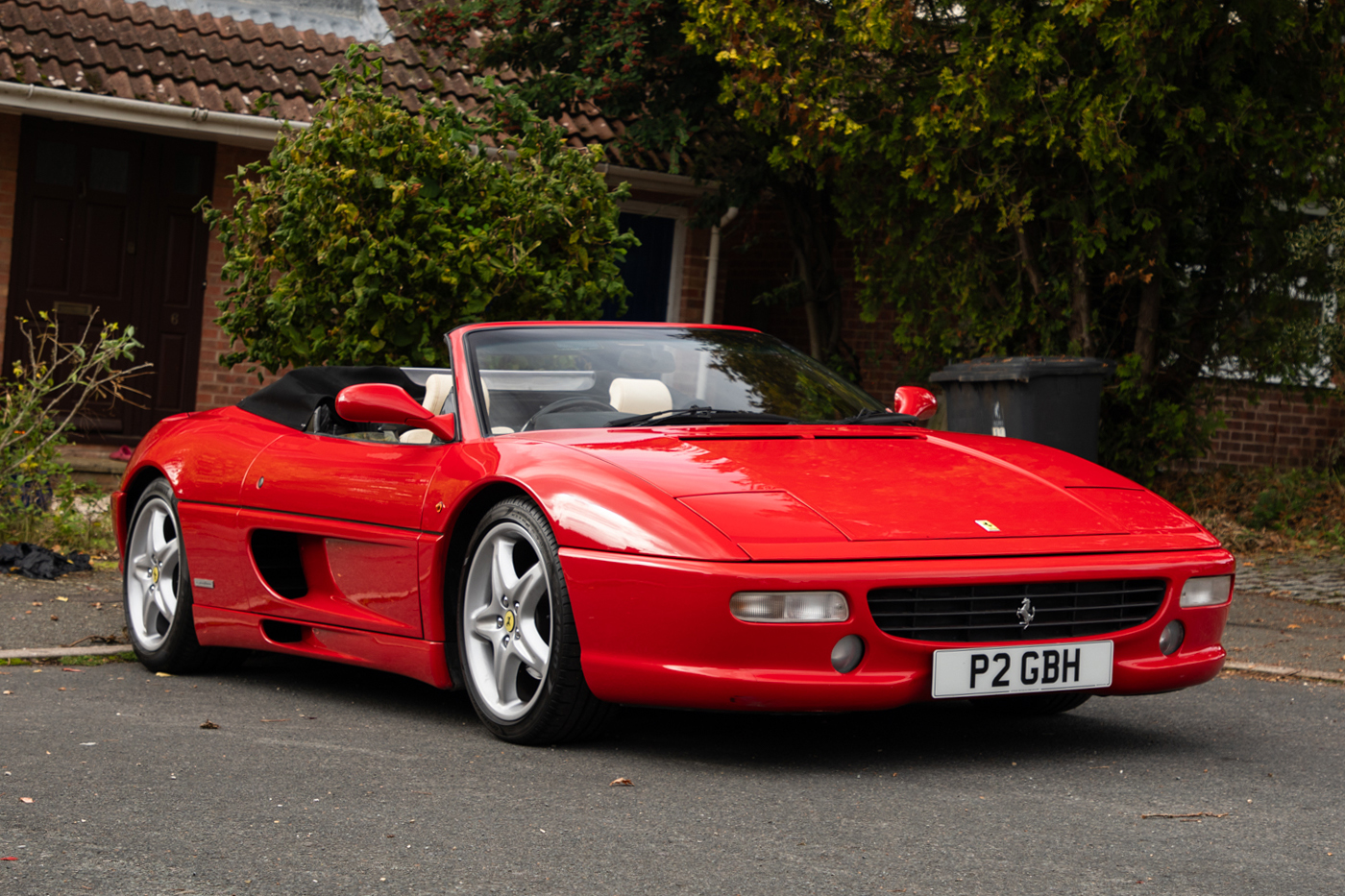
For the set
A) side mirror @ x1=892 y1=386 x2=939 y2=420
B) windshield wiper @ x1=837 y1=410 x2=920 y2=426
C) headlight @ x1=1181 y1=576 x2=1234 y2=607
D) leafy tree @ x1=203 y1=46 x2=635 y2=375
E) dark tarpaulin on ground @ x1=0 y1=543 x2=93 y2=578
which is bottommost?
dark tarpaulin on ground @ x1=0 y1=543 x2=93 y2=578

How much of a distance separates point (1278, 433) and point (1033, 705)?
1227 centimetres

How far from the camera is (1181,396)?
1266 cm

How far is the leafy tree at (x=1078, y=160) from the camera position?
10.4 metres

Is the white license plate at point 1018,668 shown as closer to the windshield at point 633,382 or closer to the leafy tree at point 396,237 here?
the windshield at point 633,382

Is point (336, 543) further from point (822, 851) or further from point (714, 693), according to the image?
point (822, 851)

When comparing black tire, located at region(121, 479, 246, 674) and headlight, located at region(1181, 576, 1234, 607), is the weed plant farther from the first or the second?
black tire, located at region(121, 479, 246, 674)

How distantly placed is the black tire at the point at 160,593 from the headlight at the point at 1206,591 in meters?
3.47

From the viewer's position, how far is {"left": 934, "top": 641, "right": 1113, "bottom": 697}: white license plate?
4.34 m

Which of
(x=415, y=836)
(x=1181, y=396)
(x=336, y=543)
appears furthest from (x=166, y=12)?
(x=415, y=836)

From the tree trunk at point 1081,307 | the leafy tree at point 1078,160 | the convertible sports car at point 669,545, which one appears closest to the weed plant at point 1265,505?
the leafy tree at point 1078,160

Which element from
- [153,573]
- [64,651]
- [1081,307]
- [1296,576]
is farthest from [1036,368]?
[64,651]

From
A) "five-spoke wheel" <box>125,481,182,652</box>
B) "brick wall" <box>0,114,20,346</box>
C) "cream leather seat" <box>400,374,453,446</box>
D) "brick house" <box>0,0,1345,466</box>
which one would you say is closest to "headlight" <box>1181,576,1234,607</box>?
"cream leather seat" <box>400,374,453,446</box>

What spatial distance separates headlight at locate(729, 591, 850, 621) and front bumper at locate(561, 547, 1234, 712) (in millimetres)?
21

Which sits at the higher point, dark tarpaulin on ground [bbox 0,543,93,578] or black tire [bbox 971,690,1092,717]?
black tire [bbox 971,690,1092,717]
